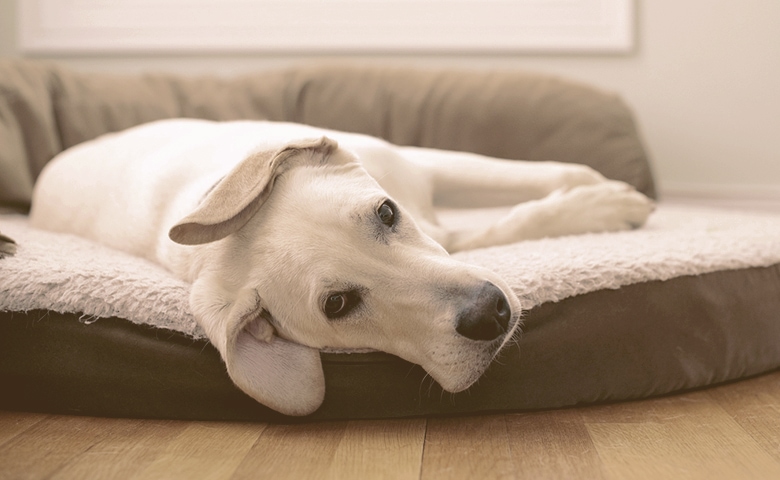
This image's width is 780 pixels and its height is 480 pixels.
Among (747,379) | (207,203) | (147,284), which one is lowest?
(747,379)

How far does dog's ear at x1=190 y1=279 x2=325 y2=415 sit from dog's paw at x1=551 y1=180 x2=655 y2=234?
1.14m

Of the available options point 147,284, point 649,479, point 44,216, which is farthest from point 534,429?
point 44,216

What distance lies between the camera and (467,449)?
165cm

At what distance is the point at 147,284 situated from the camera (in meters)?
1.93

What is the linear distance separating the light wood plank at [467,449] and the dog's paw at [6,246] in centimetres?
139

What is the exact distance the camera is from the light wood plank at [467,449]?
1521 millimetres

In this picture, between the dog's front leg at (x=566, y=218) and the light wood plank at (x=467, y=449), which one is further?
the dog's front leg at (x=566, y=218)

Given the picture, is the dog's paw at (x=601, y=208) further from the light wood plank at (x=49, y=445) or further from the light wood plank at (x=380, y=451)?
the light wood plank at (x=49, y=445)

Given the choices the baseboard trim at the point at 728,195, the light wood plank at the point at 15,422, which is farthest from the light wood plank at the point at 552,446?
the baseboard trim at the point at 728,195

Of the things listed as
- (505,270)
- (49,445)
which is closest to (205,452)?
(49,445)

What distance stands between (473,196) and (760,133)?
105 inches

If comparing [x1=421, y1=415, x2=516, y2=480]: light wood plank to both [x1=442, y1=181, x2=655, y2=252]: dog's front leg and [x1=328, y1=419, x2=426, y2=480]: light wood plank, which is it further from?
[x1=442, y1=181, x2=655, y2=252]: dog's front leg

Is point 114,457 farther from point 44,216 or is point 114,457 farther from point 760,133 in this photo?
point 760,133

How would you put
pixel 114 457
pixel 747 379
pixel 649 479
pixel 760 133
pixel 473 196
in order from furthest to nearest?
pixel 760 133
pixel 473 196
pixel 747 379
pixel 114 457
pixel 649 479
